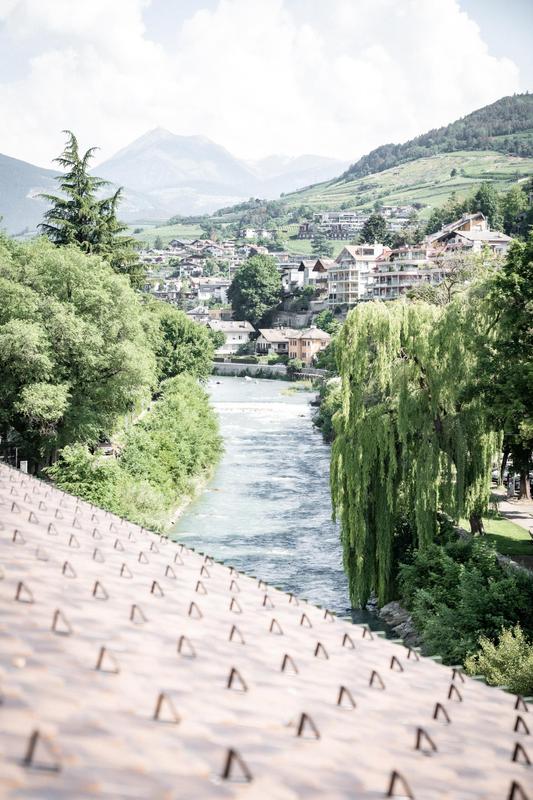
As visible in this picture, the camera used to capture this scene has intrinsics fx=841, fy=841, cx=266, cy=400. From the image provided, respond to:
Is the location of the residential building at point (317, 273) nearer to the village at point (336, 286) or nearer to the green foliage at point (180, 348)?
the village at point (336, 286)

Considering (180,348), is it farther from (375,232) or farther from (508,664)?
(375,232)

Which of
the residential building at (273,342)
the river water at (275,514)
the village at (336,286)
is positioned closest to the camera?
the river water at (275,514)

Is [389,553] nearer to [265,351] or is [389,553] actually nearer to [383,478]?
[383,478]

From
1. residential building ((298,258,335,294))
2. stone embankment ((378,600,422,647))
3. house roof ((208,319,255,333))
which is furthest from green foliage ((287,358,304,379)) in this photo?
stone embankment ((378,600,422,647))

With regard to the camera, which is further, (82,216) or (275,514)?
(82,216)

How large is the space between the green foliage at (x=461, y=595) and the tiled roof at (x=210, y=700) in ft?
43.3

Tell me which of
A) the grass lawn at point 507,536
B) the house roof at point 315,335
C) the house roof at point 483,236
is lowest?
the grass lawn at point 507,536

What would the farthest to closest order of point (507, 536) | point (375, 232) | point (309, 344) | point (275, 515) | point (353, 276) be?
point (375, 232) < point (353, 276) < point (309, 344) < point (275, 515) < point (507, 536)

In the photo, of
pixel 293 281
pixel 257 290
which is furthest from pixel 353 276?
pixel 293 281

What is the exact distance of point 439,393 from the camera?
26.4 m

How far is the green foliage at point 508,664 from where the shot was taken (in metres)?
16.7

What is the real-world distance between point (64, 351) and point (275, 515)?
12894 millimetres

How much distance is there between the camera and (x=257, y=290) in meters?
177

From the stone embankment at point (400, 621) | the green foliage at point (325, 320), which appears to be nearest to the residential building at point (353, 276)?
the green foliage at point (325, 320)
